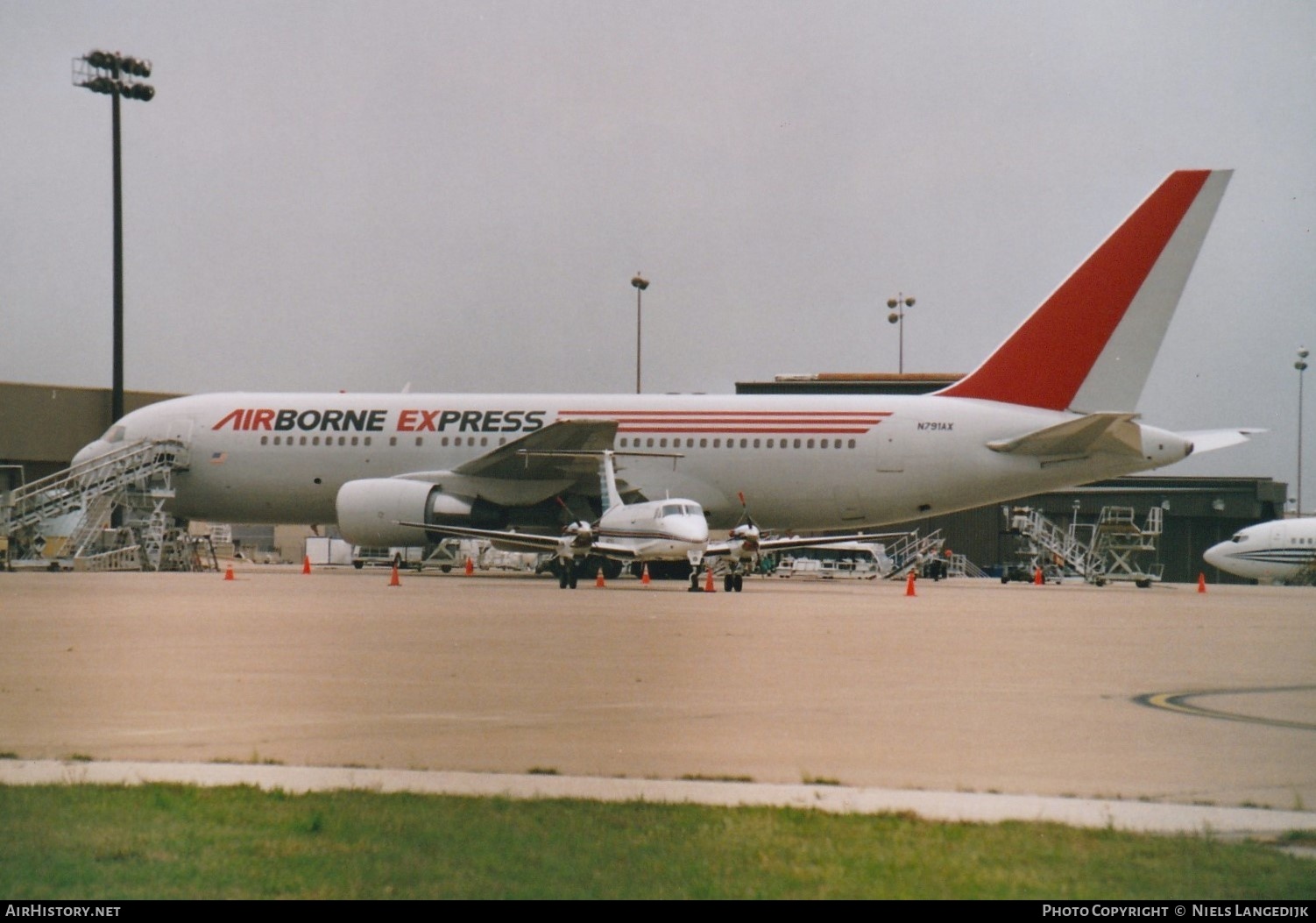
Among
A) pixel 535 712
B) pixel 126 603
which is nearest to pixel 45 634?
pixel 126 603

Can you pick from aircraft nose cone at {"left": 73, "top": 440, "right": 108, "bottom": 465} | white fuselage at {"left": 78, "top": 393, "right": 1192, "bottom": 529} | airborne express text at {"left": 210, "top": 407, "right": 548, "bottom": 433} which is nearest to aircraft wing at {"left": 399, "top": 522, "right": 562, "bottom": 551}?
airborne express text at {"left": 210, "top": 407, "right": 548, "bottom": 433}

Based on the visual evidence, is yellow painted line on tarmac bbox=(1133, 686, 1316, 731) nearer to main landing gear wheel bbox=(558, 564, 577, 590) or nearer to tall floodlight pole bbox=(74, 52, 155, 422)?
main landing gear wheel bbox=(558, 564, 577, 590)

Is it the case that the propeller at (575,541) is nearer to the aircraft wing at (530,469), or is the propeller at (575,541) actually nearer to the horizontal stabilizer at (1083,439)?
the aircraft wing at (530,469)

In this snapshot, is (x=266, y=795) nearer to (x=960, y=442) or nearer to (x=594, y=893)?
(x=594, y=893)

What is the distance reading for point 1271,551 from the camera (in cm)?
5128

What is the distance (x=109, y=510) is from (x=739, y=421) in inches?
652

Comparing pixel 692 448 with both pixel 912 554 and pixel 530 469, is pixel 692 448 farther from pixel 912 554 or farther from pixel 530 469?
pixel 912 554

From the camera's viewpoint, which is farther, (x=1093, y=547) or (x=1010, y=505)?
(x=1010, y=505)

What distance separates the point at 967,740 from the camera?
9992 mm

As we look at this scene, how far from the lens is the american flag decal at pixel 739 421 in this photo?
36.0 meters

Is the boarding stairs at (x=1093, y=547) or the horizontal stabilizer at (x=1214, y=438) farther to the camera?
the boarding stairs at (x=1093, y=547)

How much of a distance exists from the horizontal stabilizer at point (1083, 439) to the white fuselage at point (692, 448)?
215mm

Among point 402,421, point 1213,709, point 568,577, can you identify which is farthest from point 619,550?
point 1213,709

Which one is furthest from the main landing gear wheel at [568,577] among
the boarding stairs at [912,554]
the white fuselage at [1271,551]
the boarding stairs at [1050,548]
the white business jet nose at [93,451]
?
the white fuselage at [1271,551]
